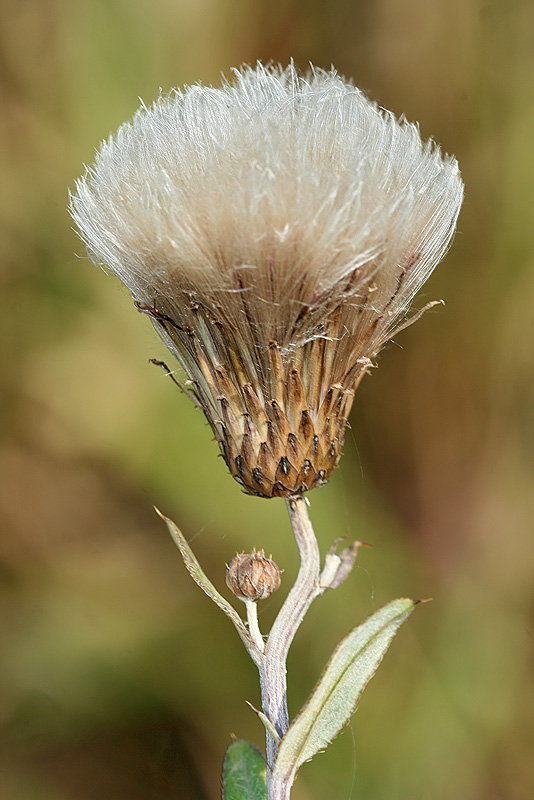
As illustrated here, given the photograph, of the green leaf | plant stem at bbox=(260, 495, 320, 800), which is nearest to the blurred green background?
the green leaf

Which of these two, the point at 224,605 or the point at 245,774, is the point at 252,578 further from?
the point at 245,774

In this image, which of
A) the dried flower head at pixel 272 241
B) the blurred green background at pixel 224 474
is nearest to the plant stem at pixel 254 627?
the dried flower head at pixel 272 241

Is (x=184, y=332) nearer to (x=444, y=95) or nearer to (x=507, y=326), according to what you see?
(x=507, y=326)

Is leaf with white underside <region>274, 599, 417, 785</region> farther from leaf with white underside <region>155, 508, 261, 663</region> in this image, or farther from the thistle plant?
leaf with white underside <region>155, 508, 261, 663</region>

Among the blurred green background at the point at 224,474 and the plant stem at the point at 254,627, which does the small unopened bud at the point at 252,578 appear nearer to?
the plant stem at the point at 254,627

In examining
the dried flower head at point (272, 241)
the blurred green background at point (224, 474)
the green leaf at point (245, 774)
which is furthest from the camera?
the blurred green background at point (224, 474)

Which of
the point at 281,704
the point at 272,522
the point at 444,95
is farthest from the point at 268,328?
the point at 444,95
